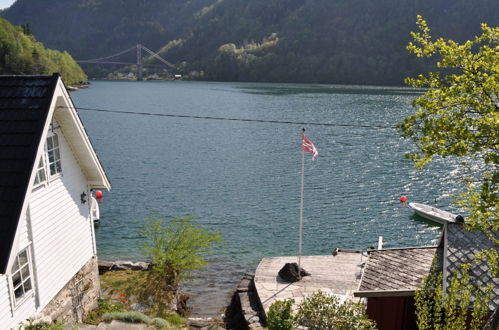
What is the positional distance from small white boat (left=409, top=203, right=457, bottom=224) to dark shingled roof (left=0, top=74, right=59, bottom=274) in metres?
30.1

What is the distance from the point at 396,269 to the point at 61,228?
10.9 meters

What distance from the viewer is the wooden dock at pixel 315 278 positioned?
59.4 feet

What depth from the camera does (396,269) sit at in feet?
50.4

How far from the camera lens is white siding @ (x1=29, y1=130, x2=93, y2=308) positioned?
1212 cm

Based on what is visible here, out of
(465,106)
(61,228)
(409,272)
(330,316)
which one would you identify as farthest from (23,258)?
(409,272)

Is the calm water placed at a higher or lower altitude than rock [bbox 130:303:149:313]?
lower

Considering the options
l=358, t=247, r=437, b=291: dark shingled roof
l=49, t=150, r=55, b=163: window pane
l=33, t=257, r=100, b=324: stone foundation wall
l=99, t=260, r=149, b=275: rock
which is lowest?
l=99, t=260, r=149, b=275: rock

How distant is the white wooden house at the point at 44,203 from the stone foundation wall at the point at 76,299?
3 centimetres

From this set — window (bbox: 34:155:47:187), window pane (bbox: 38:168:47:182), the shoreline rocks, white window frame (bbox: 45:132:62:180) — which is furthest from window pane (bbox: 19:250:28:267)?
the shoreline rocks

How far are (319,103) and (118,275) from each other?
84178mm

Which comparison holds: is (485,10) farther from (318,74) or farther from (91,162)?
(91,162)

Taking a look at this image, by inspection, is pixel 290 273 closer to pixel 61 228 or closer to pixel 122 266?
pixel 122 266

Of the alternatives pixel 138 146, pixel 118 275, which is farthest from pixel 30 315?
pixel 138 146

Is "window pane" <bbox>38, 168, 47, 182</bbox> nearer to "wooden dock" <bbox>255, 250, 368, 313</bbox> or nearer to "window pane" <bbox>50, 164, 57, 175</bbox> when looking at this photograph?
"window pane" <bbox>50, 164, 57, 175</bbox>
